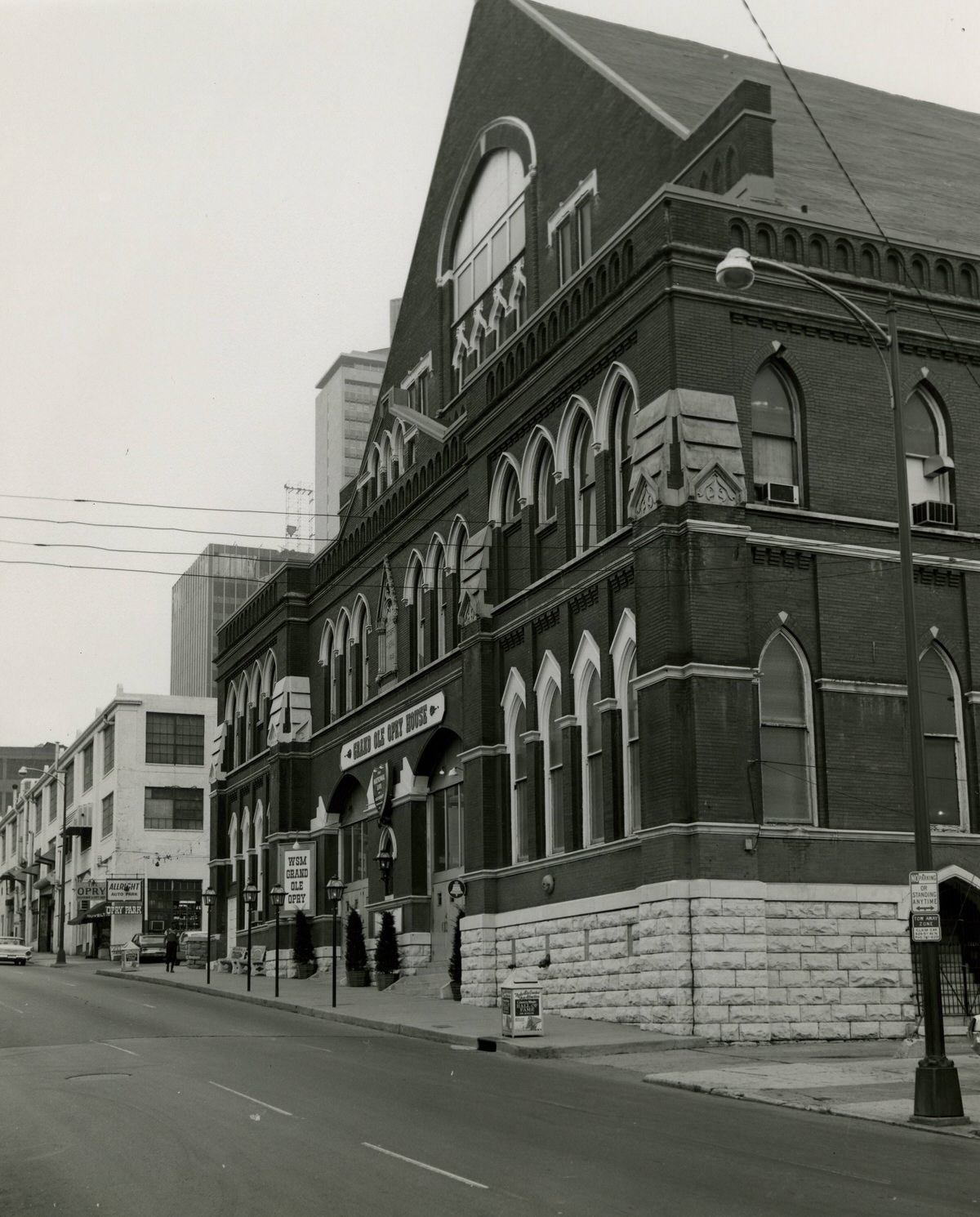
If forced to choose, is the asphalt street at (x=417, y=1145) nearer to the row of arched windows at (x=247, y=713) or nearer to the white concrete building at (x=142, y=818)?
the row of arched windows at (x=247, y=713)

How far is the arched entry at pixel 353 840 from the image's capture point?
44.1 metres

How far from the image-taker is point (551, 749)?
103 feet

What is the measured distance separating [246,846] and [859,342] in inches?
1214

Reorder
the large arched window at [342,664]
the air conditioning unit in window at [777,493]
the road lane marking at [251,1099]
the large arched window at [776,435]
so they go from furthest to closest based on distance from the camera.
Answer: the large arched window at [342,664] → the large arched window at [776,435] → the air conditioning unit in window at [777,493] → the road lane marking at [251,1099]

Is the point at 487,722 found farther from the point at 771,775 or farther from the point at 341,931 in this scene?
the point at 341,931

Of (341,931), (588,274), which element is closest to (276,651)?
(341,931)

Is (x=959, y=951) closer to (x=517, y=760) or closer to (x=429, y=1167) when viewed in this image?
(x=517, y=760)

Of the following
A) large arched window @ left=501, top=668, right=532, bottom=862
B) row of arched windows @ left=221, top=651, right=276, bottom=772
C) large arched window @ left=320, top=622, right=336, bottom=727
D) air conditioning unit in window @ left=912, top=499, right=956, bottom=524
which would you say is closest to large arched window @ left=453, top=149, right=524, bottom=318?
large arched window @ left=320, top=622, right=336, bottom=727

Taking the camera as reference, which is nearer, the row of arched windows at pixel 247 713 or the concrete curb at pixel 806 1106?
the concrete curb at pixel 806 1106

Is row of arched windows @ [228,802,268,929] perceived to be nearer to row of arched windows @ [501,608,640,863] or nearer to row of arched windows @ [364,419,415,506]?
row of arched windows @ [364,419,415,506]

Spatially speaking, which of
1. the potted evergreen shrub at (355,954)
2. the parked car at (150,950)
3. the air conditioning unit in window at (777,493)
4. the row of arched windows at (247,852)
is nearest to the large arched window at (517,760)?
the air conditioning unit in window at (777,493)

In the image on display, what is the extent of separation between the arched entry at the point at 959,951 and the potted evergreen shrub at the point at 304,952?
22.6 m

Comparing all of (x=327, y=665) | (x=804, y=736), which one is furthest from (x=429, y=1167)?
(x=327, y=665)

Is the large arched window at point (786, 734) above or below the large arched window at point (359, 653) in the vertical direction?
below
